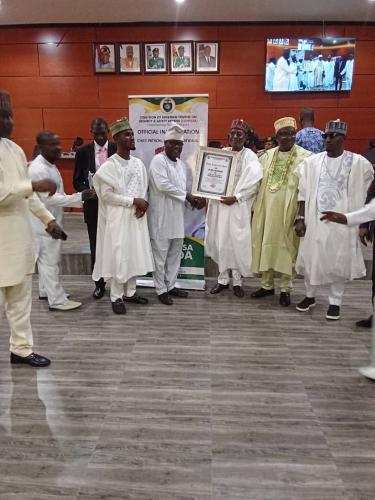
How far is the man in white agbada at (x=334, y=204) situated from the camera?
3.27 meters

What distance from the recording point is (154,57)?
747 cm

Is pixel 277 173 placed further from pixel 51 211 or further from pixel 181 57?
pixel 181 57

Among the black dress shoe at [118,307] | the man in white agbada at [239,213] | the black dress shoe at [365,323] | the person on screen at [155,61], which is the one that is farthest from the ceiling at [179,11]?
the black dress shoe at [365,323]

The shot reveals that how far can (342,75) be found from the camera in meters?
7.25

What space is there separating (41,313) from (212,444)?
88.1 inches

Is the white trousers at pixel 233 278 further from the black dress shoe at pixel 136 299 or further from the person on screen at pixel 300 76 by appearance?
the person on screen at pixel 300 76

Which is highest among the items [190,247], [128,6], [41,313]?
[128,6]

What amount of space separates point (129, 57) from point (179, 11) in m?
1.22

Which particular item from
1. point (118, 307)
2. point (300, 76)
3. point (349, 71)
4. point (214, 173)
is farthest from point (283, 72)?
point (118, 307)

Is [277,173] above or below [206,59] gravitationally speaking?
below

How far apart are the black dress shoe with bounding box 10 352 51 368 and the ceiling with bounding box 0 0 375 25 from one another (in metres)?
5.66

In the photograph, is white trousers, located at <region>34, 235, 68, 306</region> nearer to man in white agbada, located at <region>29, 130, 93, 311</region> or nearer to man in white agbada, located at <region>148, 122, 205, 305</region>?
man in white agbada, located at <region>29, 130, 93, 311</region>

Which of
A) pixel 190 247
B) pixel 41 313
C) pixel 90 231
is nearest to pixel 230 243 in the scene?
pixel 190 247

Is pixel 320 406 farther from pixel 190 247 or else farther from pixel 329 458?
pixel 190 247
